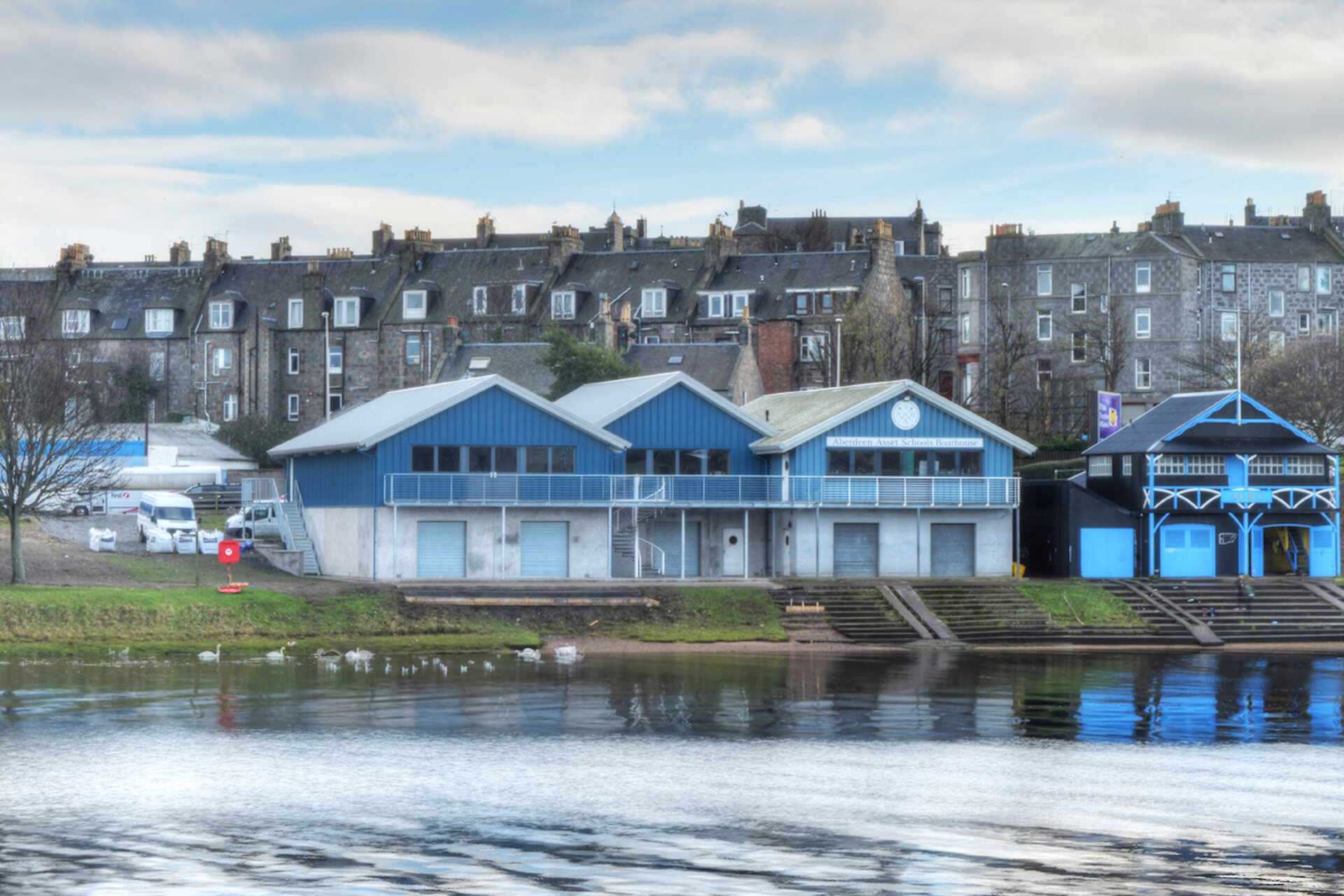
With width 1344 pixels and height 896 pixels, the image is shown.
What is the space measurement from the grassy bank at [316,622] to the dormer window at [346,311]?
49424 mm

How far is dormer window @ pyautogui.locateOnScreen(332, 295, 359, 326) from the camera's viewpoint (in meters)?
96.9

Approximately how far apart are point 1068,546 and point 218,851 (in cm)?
4489

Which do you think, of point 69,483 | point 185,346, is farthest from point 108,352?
point 69,483

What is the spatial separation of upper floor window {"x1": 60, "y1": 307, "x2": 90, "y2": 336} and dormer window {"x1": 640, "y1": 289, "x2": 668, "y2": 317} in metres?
35.3

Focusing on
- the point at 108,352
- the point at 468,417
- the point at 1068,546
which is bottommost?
the point at 1068,546

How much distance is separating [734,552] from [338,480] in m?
14.8

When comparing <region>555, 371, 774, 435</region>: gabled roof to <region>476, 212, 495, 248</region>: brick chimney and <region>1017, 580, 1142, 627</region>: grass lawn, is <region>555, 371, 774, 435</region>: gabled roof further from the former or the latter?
<region>476, 212, 495, 248</region>: brick chimney

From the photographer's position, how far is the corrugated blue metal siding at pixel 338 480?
5441 centimetres

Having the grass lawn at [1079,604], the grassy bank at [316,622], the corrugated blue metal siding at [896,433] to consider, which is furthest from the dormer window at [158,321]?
the grass lawn at [1079,604]

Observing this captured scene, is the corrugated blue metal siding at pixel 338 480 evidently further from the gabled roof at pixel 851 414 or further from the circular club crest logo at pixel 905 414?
the circular club crest logo at pixel 905 414

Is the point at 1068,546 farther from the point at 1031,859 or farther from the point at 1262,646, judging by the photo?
the point at 1031,859

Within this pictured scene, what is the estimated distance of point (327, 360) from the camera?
96.0 metres

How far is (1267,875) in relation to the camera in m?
21.8

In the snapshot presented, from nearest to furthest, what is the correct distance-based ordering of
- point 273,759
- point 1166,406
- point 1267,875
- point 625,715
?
point 1267,875 < point 273,759 < point 625,715 < point 1166,406
